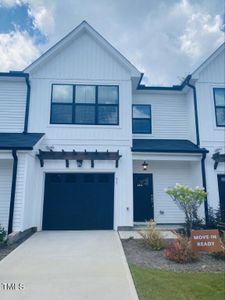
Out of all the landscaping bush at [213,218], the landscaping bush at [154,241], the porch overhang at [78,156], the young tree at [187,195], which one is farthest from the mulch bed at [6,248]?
the landscaping bush at [213,218]

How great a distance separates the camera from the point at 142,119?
40.6 feet

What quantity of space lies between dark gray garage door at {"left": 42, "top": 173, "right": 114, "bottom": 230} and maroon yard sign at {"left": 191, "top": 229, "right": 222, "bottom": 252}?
4571 mm

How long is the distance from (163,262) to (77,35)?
10828mm

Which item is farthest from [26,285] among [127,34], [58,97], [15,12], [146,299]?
[127,34]

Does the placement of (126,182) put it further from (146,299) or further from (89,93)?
(146,299)

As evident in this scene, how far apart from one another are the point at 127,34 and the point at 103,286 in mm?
14367

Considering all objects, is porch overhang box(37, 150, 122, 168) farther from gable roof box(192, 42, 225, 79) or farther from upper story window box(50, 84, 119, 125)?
gable roof box(192, 42, 225, 79)

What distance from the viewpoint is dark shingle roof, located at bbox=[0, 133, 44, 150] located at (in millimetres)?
8555

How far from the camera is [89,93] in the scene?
35.9ft

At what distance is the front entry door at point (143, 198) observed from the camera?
10906mm

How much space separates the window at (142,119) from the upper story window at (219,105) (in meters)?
3.41

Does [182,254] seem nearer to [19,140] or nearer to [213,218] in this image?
[213,218]

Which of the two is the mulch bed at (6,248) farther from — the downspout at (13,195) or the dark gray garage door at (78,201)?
the dark gray garage door at (78,201)

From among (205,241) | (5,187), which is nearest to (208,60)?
(205,241)
